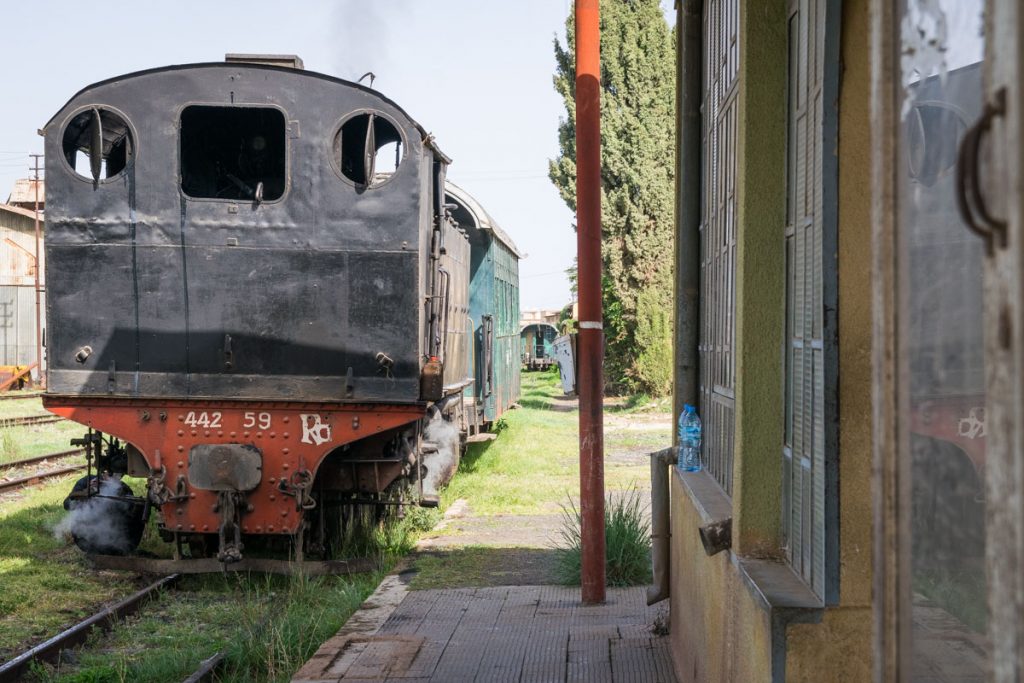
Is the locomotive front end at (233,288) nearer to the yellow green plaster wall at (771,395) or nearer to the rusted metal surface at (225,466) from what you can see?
the rusted metal surface at (225,466)

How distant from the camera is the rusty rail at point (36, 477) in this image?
1248cm

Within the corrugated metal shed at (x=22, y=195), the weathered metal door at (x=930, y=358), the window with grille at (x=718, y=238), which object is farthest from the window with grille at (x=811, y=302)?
the corrugated metal shed at (x=22, y=195)

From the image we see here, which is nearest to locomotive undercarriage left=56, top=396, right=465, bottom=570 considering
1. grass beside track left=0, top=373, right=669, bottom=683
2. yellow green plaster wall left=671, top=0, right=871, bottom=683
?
grass beside track left=0, top=373, right=669, bottom=683

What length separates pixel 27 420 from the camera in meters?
20.4

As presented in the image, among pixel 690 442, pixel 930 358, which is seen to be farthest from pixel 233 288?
pixel 930 358

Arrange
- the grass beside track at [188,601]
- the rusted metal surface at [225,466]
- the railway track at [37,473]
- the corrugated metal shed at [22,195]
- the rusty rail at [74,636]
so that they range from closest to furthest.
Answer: the rusty rail at [74,636]
the grass beside track at [188,601]
the rusted metal surface at [225,466]
the railway track at [37,473]
the corrugated metal shed at [22,195]

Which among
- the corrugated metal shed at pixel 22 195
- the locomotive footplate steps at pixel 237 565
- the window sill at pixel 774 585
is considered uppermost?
the corrugated metal shed at pixel 22 195

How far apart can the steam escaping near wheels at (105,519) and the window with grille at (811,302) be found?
6.75 m

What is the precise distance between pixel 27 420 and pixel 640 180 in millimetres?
16000

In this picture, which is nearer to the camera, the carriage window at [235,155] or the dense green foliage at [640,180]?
the carriage window at [235,155]

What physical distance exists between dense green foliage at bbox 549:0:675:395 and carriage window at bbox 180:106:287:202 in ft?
67.2

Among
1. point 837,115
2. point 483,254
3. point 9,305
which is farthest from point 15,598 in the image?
point 9,305

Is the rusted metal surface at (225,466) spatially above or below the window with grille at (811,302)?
below

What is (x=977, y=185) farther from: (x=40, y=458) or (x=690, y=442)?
(x=40, y=458)
